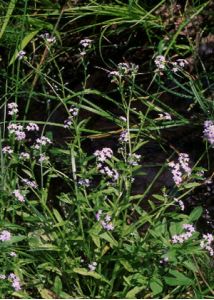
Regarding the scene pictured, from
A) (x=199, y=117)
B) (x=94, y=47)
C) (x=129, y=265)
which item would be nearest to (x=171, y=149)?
(x=199, y=117)

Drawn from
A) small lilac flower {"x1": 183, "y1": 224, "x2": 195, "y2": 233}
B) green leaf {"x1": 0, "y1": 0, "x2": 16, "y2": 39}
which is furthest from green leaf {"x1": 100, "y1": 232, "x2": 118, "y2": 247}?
green leaf {"x1": 0, "y1": 0, "x2": 16, "y2": 39}

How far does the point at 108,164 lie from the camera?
217 cm

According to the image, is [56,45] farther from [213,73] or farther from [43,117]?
[213,73]

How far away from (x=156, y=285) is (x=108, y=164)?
486 millimetres

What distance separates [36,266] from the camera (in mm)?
2037

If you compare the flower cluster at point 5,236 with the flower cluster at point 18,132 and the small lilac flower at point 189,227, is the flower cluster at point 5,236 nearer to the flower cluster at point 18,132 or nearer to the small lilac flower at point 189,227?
Result: the flower cluster at point 18,132

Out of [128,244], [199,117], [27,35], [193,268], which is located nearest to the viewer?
[193,268]

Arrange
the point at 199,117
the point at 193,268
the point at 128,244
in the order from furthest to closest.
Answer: the point at 199,117, the point at 128,244, the point at 193,268

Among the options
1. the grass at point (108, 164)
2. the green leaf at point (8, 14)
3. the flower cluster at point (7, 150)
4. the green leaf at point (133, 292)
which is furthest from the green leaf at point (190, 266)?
the green leaf at point (8, 14)

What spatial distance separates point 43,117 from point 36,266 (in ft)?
2.89

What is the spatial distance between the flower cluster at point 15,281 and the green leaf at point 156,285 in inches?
16.3

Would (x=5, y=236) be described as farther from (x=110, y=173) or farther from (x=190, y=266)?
(x=190, y=266)

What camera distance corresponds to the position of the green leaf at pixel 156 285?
73.2 inches

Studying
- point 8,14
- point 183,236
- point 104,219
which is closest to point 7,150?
point 104,219
